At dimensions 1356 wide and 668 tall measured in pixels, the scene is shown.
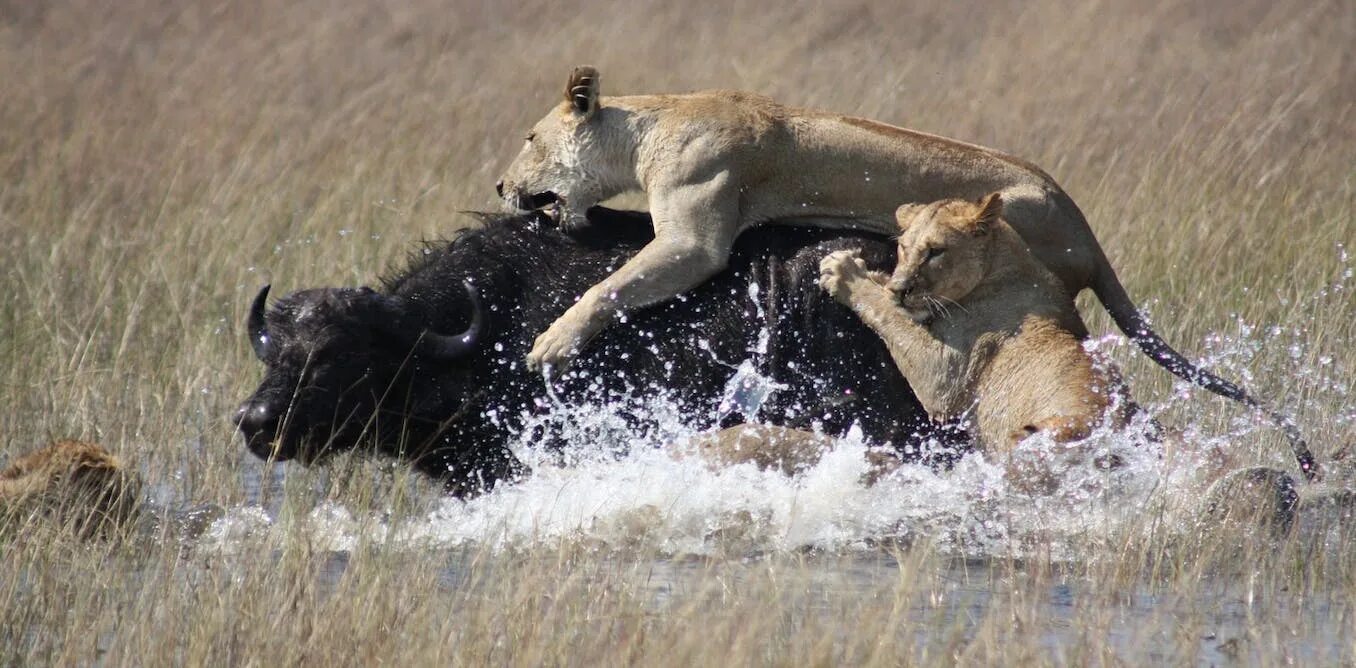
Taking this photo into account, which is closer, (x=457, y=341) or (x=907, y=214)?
(x=907, y=214)

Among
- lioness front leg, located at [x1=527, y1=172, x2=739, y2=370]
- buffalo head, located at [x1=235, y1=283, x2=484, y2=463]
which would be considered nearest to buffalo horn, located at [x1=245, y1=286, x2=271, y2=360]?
buffalo head, located at [x1=235, y1=283, x2=484, y2=463]

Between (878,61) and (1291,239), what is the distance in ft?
13.5

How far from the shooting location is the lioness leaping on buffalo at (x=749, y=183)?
613 cm

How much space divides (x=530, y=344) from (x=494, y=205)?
3.51m

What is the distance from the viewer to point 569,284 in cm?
645

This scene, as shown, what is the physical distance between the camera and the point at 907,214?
6.16m

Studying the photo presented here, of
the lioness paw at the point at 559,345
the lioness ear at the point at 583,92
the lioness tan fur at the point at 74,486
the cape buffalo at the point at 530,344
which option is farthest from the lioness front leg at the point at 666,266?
the lioness tan fur at the point at 74,486

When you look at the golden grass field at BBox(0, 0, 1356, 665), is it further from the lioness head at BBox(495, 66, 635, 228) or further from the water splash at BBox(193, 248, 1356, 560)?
the lioness head at BBox(495, 66, 635, 228)

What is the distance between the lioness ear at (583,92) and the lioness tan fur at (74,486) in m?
1.85

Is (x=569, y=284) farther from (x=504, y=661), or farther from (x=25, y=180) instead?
(x=25, y=180)

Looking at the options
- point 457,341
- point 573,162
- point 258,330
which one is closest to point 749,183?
point 573,162

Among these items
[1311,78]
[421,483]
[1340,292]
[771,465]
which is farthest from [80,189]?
[1311,78]

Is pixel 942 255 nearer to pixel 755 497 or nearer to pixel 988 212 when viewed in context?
pixel 988 212

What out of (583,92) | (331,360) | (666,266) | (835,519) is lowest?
(835,519)
